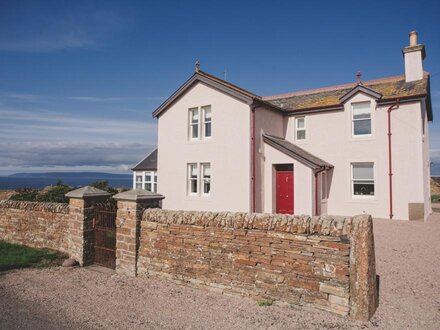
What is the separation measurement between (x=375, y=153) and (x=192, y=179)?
31.0 feet

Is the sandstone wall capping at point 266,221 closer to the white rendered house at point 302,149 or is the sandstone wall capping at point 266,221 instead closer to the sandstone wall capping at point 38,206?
the sandstone wall capping at point 38,206

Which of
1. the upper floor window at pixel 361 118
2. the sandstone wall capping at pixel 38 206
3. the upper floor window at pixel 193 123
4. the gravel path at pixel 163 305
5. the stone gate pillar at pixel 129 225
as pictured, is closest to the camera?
the gravel path at pixel 163 305

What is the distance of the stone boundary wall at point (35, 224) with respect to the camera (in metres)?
8.52

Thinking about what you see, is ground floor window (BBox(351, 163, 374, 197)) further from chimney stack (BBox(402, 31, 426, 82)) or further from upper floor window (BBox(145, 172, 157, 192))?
upper floor window (BBox(145, 172, 157, 192))

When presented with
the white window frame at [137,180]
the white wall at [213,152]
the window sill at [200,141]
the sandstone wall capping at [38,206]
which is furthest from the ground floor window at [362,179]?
the white window frame at [137,180]

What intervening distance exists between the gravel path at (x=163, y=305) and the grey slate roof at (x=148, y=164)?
1372 centimetres

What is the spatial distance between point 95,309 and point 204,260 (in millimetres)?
1988

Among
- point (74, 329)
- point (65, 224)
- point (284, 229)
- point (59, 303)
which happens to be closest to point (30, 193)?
point (65, 224)

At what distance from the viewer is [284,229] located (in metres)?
4.98

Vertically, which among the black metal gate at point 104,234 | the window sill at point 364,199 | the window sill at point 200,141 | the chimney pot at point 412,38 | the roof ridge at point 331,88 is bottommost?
the black metal gate at point 104,234

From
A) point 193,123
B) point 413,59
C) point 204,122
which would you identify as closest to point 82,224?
point 204,122

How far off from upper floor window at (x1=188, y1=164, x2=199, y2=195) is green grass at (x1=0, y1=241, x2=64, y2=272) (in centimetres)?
880

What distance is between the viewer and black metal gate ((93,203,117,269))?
7512 mm

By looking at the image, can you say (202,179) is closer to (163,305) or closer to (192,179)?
(192,179)
